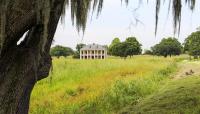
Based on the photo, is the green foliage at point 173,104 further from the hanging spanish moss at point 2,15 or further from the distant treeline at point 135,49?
the distant treeline at point 135,49

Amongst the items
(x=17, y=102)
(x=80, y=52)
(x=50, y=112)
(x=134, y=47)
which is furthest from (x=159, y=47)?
(x=17, y=102)

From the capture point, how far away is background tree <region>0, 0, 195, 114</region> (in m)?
5.52

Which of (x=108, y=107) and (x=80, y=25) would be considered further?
(x=108, y=107)

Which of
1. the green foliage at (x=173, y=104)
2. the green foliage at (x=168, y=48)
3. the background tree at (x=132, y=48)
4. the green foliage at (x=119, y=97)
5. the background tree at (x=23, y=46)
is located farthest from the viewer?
the green foliage at (x=168, y=48)

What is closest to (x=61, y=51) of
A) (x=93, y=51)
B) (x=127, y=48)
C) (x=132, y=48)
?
(x=93, y=51)

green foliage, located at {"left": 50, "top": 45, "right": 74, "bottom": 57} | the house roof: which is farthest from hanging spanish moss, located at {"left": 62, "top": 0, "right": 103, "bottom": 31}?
the house roof

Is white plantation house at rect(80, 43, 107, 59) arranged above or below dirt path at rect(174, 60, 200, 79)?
above

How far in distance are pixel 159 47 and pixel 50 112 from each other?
3632 inches

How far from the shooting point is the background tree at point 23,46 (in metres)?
5.52

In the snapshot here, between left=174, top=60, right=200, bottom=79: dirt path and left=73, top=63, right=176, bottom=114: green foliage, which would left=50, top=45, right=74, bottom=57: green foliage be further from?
left=73, top=63, right=176, bottom=114: green foliage

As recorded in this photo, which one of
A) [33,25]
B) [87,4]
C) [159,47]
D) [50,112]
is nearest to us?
[33,25]

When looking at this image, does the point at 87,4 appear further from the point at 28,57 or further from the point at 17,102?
the point at 17,102

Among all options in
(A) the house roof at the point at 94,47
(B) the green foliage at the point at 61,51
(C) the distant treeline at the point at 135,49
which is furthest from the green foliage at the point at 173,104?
(A) the house roof at the point at 94,47

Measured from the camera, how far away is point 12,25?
555 centimetres
